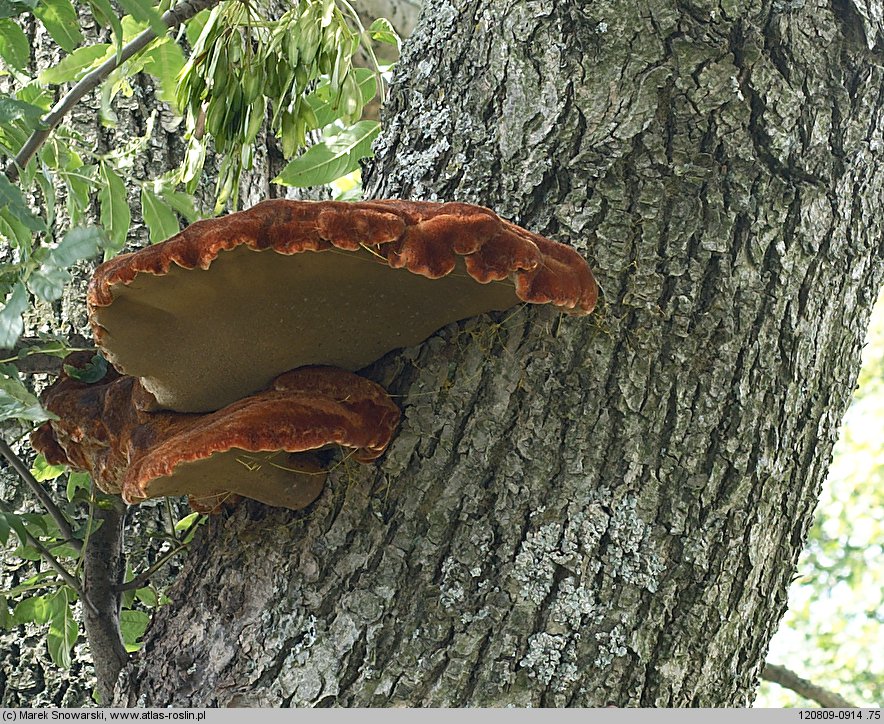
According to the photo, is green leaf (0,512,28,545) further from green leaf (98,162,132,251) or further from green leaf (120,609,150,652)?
green leaf (98,162,132,251)

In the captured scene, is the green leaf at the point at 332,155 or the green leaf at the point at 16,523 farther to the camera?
the green leaf at the point at 332,155

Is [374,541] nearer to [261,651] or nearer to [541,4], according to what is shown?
[261,651]

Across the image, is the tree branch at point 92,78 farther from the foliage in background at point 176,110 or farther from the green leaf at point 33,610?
the green leaf at point 33,610

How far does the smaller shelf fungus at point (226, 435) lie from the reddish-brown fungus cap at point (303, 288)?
58mm

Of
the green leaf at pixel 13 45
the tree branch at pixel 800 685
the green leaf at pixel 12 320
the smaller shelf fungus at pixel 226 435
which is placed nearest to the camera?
the green leaf at pixel 12 320

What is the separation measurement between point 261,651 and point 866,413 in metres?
9.29

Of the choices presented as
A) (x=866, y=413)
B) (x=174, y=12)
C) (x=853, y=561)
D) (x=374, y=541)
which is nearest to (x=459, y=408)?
(x=374, y=541)

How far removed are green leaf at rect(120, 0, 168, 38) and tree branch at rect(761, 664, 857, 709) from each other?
10.1ft

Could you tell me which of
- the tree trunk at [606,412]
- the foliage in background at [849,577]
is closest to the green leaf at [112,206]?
the tree trunk at [606,412]

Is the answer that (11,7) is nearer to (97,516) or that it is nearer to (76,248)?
(76,248)

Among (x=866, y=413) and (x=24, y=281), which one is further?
Answer: (x=866, y=413)

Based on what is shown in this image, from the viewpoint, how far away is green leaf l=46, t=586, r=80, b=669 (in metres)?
2.02

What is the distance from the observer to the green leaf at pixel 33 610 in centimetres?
206

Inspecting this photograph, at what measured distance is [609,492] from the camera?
1507 mm
